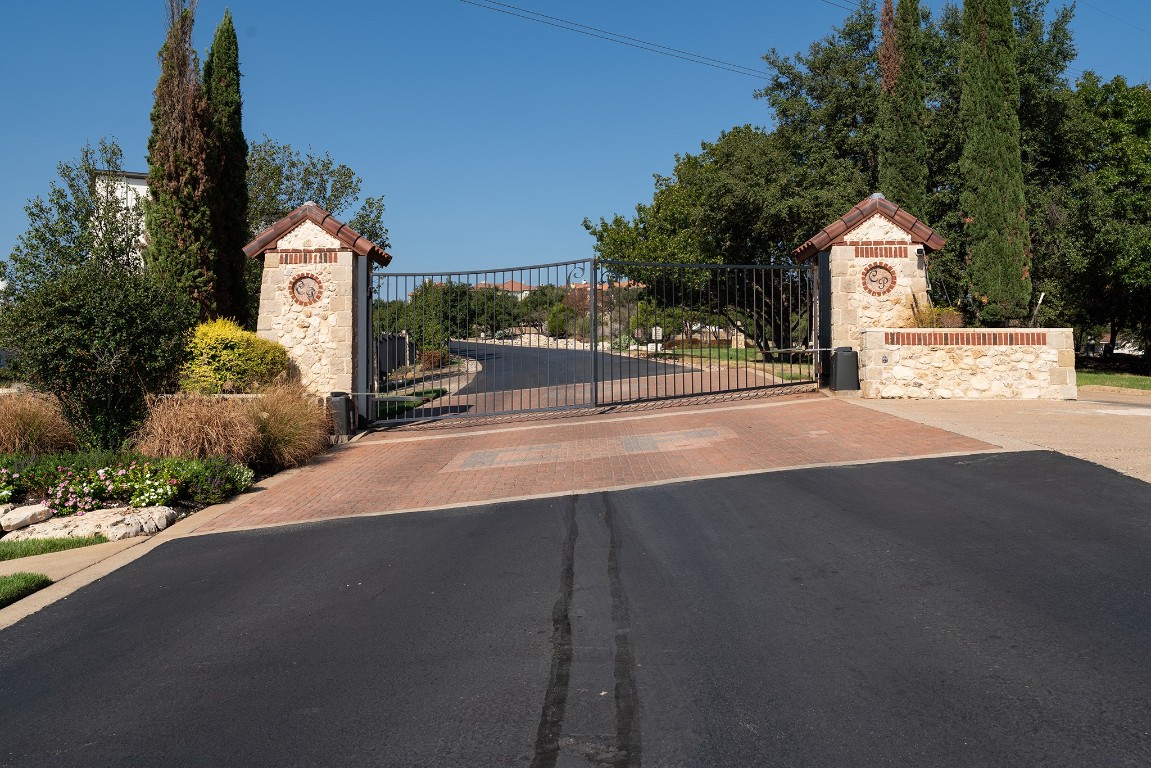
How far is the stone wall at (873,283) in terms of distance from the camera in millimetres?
15516

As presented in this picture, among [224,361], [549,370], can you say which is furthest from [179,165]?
[549,370]

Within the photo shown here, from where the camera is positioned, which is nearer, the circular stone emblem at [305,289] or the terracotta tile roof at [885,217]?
the circular stone emblem at [305,289]

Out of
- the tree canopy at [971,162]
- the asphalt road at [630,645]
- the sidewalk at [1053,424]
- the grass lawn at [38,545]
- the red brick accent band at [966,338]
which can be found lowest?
the grass lawn at [38,545]

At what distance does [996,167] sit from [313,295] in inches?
633

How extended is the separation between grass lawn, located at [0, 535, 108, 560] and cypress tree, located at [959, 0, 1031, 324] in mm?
A: 19350

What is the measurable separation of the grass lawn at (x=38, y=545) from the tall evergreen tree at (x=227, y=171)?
903 centimetres

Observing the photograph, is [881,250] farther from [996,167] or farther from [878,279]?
[996,167]

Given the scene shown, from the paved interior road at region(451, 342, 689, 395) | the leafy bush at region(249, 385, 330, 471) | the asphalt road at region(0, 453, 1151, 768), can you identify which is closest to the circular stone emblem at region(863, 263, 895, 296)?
the paved interior road at region(451, 342, 689, 395)

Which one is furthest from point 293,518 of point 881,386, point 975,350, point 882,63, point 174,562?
point 882,63

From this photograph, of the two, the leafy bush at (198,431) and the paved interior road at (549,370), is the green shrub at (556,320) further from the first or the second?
the leafy bush at (198,431)

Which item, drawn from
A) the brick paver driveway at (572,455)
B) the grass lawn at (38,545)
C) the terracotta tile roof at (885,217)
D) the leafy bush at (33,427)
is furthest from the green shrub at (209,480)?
the terracotta tile roof at (885,217)

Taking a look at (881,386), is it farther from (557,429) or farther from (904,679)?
(904,679)

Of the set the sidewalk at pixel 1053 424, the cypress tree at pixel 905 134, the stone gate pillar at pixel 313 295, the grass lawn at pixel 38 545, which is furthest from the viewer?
the cypress tree at pixel 905 134

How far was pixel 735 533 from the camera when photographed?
6.79 meters
